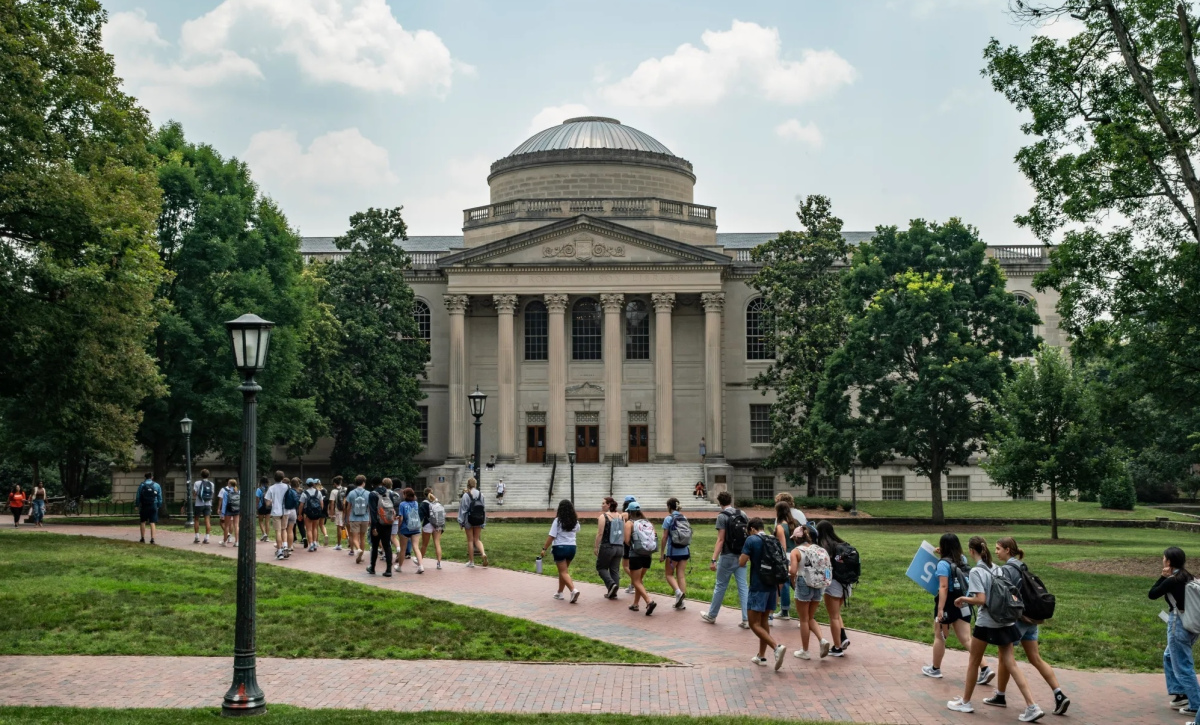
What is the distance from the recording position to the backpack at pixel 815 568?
1384 centimetres

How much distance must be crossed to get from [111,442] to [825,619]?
21538 mm

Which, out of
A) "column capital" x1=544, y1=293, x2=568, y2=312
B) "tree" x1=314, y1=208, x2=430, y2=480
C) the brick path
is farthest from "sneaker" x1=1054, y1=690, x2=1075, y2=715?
"column capital" x1=544, y1=293, x2=568, y2=312

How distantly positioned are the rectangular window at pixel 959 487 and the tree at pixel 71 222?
4277 centimetres

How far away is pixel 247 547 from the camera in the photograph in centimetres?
1220

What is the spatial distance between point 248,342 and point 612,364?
147ft

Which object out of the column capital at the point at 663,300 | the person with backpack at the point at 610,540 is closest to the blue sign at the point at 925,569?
the person with backpack at the point at 610,540

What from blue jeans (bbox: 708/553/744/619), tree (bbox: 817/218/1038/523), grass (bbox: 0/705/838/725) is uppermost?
tree (bbox: 817/218/1038/523)

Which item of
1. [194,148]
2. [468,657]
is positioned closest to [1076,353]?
[468,657]

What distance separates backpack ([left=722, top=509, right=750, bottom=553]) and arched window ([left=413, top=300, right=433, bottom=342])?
1846 inches

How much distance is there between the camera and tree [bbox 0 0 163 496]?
2483 cm

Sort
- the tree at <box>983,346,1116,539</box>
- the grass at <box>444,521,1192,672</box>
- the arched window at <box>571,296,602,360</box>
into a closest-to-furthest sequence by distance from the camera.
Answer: the grass at <box>444,521,1192,672</box>, the tree at <box>983,346,1116,539</box>, the arched window at <box>571,296,602,360</box>

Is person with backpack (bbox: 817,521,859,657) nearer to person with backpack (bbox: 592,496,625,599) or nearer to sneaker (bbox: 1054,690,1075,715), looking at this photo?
sneaker (bbox: 1054,690,1075,715)

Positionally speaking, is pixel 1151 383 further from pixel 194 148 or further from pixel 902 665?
pixel 194 148

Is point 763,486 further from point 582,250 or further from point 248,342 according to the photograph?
point 248,342
